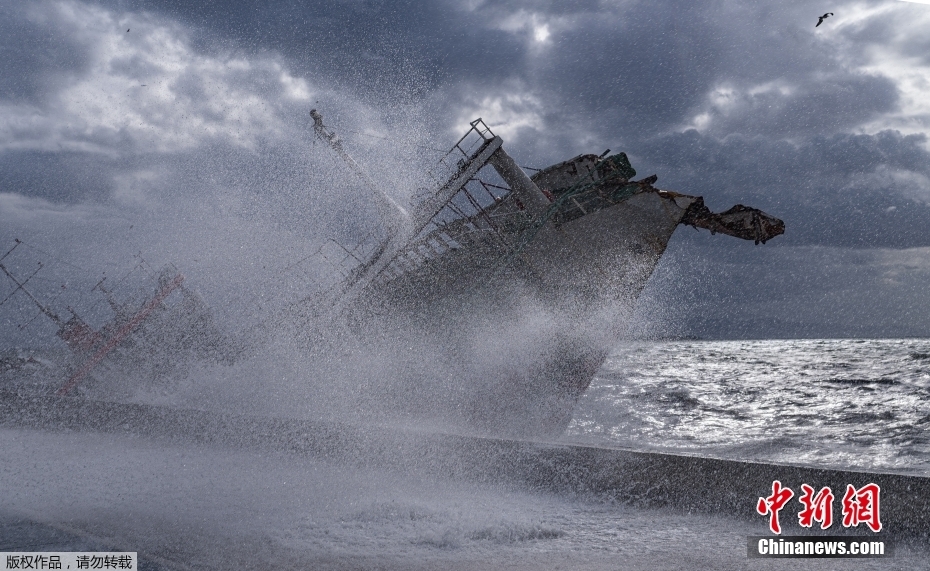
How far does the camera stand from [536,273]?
40.3 ft

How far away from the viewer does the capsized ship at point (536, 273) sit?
12.2 metres

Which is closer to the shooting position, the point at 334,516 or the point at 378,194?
the point at 334,516

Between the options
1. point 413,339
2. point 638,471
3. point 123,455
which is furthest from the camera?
point 413,339

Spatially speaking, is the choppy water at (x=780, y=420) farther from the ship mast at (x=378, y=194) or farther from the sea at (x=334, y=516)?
the ship mast at (x=378, y=194)

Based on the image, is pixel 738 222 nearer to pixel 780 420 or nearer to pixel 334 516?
pixel 780 420

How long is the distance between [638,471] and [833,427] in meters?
9.94

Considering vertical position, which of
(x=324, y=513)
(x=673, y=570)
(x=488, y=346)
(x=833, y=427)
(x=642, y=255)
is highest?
(x=642, y=255)

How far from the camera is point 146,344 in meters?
16.2

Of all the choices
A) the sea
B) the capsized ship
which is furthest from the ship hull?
the sea

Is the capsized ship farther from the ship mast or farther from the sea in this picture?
the sea

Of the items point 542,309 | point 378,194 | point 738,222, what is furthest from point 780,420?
point 378,194

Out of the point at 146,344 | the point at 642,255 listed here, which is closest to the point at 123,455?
the point at 146,344

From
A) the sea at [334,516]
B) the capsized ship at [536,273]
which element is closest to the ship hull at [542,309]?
the capsized ship at [536,273]

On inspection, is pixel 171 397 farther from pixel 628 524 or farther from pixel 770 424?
pixel 770 424
